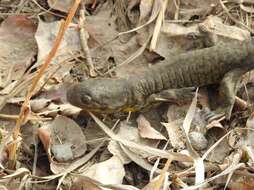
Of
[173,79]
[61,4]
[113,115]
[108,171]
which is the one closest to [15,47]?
[61,4]

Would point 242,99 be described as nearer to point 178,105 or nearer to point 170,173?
point 178,105

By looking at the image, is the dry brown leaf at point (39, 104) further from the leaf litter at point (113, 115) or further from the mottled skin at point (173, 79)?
the mottled skin at point (173, 79)

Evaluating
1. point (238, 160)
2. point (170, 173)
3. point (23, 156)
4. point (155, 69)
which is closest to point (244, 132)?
point (238, 160)

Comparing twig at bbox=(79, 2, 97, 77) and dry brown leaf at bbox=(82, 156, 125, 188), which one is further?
twig at bbox=(79, 2, 97, 77)

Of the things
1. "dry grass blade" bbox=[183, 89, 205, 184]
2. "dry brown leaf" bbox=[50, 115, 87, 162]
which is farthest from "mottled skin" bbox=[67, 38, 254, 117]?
"dry grass blade" bbox=[183, 89, 205, 184]

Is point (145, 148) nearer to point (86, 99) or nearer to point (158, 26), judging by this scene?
point (86, 99)

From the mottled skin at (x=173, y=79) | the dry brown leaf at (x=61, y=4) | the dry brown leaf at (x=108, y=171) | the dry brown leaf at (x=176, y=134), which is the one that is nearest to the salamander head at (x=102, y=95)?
the mottled skin at (x=173, y=79)

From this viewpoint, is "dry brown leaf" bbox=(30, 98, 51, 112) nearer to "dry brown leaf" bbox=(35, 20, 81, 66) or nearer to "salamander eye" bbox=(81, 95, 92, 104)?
"salamander eye" bbox=(81, 95, 92, 104)
